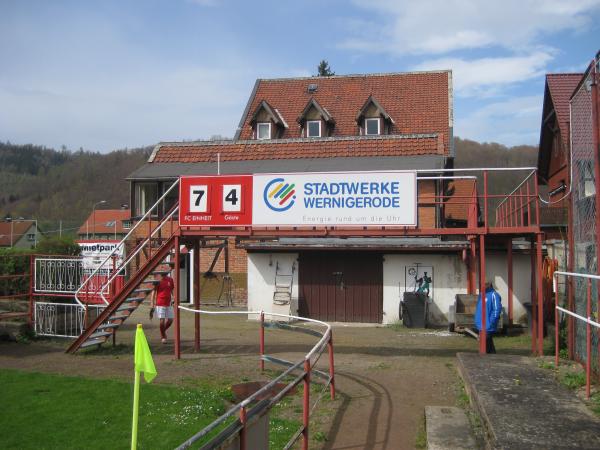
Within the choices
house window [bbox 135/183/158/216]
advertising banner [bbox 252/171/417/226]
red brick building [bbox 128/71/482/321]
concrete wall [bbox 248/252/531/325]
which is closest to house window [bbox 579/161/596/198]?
advertising banner [bbox 252/171/417/226]

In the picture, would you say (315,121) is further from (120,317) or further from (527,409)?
(527,409)

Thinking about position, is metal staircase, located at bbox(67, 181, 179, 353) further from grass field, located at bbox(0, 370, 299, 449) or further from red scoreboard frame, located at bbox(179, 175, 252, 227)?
grass field, located at bbox(0, 370, 299, 449)

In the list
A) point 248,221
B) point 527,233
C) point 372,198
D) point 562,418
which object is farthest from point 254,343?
point 562,418

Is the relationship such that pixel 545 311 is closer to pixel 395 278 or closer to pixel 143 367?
pixel 395 278

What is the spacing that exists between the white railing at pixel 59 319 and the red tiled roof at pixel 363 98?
17650 millimetres

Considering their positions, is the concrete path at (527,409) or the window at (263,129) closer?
the concrete path at (527,409)

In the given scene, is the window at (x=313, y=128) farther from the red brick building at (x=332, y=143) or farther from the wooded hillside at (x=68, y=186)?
the wooded hillside at (x=68, y=186)

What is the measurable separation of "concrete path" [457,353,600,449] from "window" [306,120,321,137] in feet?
74.6

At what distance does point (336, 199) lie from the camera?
1218 centimetres

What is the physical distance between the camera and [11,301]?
15758 mm

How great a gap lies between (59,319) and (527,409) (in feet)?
39.5

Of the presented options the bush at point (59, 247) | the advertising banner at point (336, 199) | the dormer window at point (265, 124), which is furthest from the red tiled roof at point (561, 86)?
the bush at point (59, 247)

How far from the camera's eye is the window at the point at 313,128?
31.3 metres

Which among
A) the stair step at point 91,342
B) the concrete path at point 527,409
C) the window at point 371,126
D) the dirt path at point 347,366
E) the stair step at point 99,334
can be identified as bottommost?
the dirt path at point 347,366
